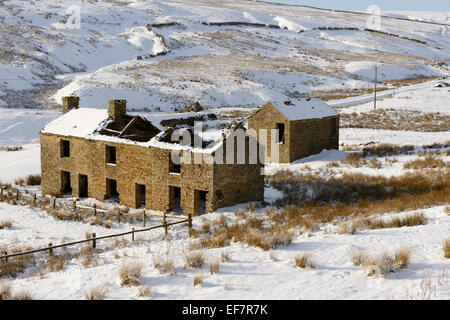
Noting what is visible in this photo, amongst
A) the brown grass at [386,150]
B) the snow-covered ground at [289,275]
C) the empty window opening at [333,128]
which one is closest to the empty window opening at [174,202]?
the snow-covered ground at [289,275]

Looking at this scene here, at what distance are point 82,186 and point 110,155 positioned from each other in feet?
8.82


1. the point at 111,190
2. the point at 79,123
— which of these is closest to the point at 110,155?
the point at 111,190

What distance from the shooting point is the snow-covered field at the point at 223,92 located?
998 centimetres

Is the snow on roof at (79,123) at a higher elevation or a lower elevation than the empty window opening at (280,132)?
higher

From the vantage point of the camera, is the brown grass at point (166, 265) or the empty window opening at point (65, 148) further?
the empty window opening at point (65, 148)

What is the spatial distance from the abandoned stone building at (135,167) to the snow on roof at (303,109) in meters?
7.73

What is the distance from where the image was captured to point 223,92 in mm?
62438

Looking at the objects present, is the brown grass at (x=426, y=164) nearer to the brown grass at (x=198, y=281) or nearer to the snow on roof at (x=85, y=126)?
the snow on roof at (x=85, y=126)

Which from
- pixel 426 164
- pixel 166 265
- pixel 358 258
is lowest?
pixel 426 164

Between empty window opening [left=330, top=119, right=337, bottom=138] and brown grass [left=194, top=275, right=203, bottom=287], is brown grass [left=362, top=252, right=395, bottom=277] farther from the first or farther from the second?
empty window opening [left=330, top=119, right=337, bottom=138]

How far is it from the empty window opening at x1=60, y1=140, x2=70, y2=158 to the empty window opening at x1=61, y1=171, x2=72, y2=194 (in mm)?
890

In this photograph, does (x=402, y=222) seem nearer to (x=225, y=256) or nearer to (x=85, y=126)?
(x=225, y=256)

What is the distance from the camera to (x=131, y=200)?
74.4 ft

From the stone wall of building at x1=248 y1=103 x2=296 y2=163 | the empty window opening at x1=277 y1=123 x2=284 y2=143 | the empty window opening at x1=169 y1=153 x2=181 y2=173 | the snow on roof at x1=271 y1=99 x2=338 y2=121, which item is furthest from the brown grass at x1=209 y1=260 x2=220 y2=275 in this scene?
the empty window opening at x1=277 y1=123 x2=284 y2=143
